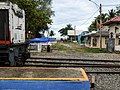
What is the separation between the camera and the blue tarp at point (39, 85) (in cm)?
488

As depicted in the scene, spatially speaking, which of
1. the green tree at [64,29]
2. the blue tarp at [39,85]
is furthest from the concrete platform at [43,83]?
the green tree at [64,29]

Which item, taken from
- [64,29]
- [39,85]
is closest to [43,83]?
[39,85]

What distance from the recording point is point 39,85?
4.89m

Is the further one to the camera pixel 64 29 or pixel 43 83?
pixel 64 29

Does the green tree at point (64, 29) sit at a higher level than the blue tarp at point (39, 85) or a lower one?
higher

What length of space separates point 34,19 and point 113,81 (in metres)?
33.0

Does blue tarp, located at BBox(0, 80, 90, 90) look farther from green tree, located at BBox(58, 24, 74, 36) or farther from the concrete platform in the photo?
green tree, located at BBox(58, 24, 74, 36)

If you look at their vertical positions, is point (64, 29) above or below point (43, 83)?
above

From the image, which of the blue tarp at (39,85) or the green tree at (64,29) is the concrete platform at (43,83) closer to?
the blue tarp at (39,85)

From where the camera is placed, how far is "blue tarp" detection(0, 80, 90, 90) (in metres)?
4.88

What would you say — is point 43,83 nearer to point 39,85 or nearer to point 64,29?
point 39,85

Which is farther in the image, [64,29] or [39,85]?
[64,29]

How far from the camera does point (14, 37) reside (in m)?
10.9

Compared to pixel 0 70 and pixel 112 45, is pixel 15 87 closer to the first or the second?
pixel 0 70
